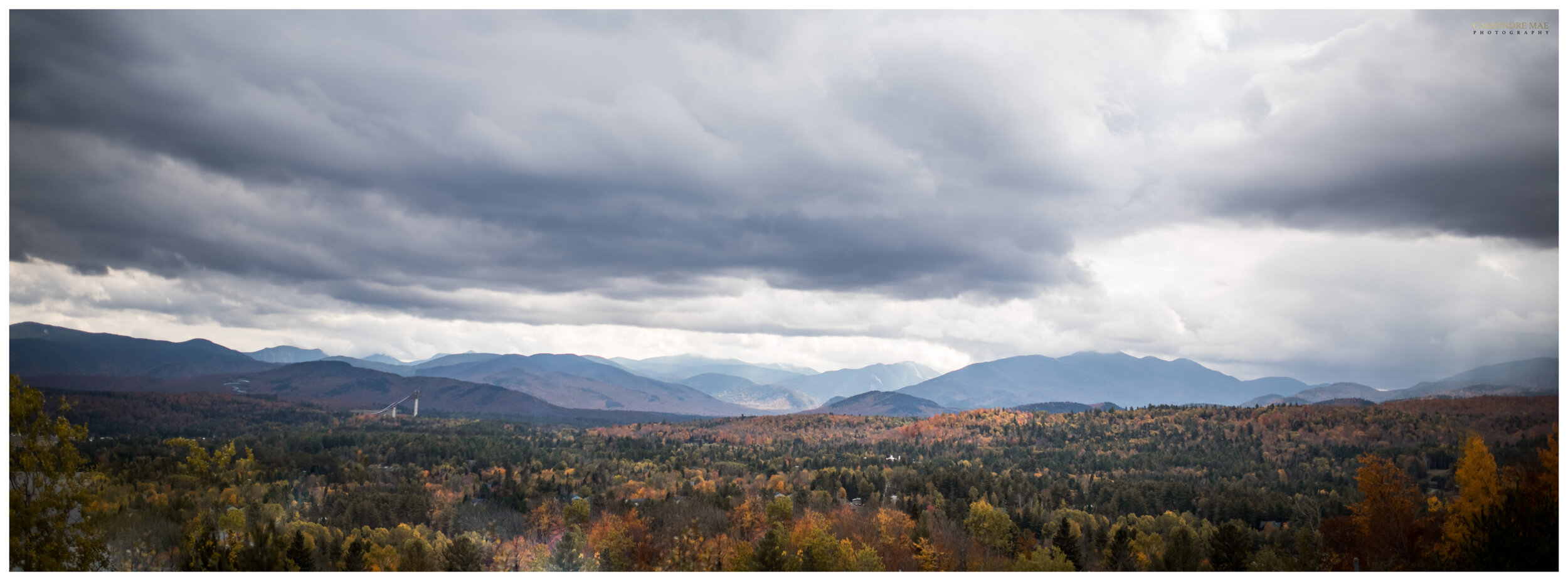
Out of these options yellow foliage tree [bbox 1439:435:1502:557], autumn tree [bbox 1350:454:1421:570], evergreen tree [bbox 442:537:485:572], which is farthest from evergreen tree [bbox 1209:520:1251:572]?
evergreen tree [bbox 442:537:485:572]

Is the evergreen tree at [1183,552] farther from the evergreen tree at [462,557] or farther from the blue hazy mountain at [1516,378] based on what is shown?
the evergreen tree at [462,557]

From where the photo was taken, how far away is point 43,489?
40969 mm

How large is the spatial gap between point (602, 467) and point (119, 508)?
91.3 m

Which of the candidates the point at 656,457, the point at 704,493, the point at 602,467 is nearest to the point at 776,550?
the point at 704,493

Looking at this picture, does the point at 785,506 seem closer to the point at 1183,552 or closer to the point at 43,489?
the point at 1183,552

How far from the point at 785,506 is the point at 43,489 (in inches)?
2585

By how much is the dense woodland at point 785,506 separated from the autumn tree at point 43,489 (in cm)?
12

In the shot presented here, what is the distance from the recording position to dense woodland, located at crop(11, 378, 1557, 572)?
1779 inches

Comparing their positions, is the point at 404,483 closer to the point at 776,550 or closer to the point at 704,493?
the point at 704,493

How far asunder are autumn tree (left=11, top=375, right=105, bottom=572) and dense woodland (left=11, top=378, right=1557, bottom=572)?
0.12 meters

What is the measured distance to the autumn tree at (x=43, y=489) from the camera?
129ft

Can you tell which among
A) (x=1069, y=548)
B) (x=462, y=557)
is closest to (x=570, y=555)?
(x=462, y=557)

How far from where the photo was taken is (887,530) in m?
75.7

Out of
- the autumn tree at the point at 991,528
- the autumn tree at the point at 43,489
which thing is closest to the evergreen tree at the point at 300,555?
the autumn tree at the point at 43,489
